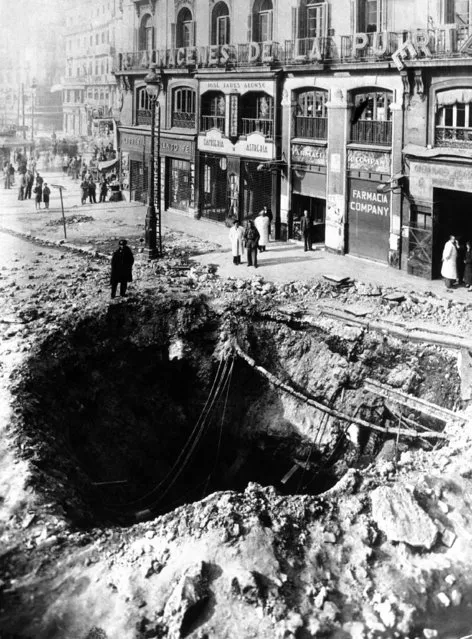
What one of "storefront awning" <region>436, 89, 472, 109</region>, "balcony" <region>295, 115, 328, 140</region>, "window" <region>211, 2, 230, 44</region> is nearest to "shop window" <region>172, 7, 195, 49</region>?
"window" <region>211, 2, 230, 44</region>

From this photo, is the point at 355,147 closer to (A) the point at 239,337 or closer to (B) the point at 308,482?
(A) the point at 239,337

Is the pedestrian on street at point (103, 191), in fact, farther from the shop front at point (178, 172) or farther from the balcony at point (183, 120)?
the balcony at point (183, 120)

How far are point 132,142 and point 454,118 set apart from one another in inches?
818

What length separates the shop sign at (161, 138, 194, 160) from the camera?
33.8m

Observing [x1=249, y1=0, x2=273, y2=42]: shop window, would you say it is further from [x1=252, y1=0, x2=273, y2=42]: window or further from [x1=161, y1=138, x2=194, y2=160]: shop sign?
[x1=161, y1=138, x2=194, y2=160]: shop sign

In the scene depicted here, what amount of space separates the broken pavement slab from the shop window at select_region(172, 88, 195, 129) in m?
25.8

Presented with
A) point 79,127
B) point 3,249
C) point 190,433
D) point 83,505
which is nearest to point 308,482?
point 190,433

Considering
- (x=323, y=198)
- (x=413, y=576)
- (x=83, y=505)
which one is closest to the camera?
(x=413, y=576)

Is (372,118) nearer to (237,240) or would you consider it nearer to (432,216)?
(432,216)

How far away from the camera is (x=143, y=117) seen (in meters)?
37.7

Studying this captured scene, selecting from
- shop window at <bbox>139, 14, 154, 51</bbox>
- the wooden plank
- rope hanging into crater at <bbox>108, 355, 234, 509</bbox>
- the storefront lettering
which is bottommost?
rope hanging into crater at <bbox>108, 355, 234, 509</bbox>

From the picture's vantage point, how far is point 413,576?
9.51 metres

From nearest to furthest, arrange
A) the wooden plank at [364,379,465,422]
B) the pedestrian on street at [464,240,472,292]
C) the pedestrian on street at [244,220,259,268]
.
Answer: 1. the wooden plank at [364,379,465,422]
2. the pedestrian on street at [464,240,472,292]
3. the pedestrian on street at [244,220,259,268]

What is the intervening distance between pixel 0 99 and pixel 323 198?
2392 centimetres
